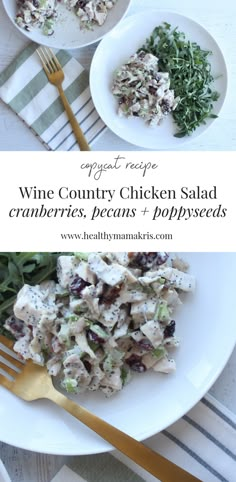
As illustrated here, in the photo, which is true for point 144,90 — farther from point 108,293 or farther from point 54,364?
point 54,364

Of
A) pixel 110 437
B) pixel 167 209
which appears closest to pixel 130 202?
pixel 167 209

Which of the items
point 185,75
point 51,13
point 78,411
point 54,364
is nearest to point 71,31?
point 51,13

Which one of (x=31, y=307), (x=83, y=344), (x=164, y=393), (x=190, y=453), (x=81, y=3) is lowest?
(x=190, y=453)

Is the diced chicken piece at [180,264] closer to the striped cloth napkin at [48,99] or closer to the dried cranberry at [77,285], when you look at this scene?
the dried cranberry at [77,285]

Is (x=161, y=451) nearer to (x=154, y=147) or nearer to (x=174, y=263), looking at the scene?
(x=174, y=263)

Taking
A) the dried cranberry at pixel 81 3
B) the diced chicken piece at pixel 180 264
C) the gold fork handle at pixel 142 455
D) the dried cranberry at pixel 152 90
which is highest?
the dried cranberry at pixel 81 3

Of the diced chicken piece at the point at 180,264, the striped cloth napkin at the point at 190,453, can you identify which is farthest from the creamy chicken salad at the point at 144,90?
the striped cloth napkin at the point at 190,453
